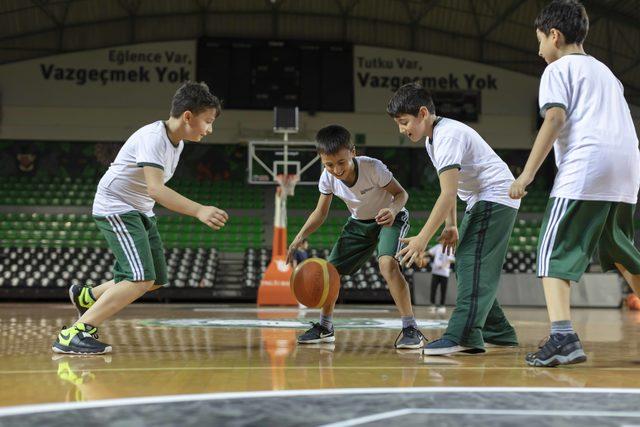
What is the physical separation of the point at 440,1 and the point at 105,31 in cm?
957

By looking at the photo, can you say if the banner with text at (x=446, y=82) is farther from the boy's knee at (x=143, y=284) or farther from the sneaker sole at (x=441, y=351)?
the sneaker sole at (x=441, y=351)

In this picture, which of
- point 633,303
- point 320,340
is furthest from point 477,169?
point 633,303

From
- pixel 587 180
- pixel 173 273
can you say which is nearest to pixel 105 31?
pixel 173 273

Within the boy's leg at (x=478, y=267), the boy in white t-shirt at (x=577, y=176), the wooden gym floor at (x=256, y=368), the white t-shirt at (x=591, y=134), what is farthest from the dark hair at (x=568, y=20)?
the wooden gym floor at (x=256, y=368)

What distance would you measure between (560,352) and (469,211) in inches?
42.0

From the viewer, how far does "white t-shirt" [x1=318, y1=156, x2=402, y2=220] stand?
454 cm

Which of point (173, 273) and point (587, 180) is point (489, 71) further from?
point (587, 180)

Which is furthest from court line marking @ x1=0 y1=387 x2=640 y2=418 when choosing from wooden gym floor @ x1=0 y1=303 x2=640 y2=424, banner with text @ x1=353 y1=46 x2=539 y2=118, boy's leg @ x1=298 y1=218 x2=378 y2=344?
banner with text @ x1=353 y1=46 x2=539 y2=118

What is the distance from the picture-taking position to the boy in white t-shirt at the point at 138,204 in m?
3.81

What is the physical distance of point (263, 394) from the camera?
2330mm

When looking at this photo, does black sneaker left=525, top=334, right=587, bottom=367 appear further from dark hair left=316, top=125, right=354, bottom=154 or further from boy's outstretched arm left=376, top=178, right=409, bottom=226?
dark hair left=316, top=125, right=354, bottom=154

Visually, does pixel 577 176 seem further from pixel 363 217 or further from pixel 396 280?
A: pixel 363 217

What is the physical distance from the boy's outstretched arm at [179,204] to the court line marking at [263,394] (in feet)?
3.42

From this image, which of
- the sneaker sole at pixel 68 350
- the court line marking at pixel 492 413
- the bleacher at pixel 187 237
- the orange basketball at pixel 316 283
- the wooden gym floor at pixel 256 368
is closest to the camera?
the court line marking at pixel 492 413
